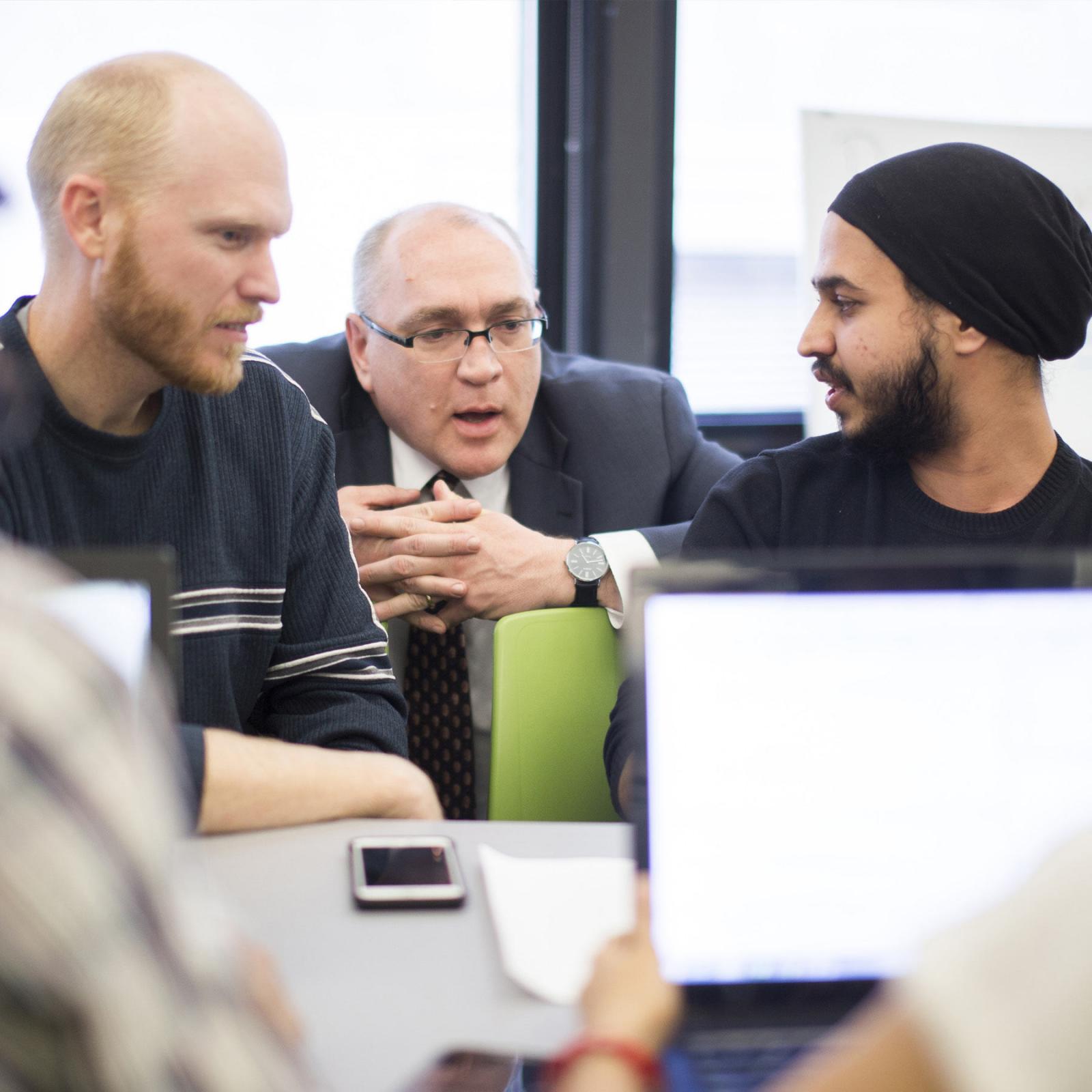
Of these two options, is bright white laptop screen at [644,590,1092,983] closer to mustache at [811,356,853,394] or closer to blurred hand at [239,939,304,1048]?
blurred hand at [239,939,304,1048]

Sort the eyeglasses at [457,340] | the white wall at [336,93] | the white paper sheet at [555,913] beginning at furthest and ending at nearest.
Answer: the white wall at [336,93]
the eyeglasses at [457,340]
the white paper sheet at [555,913]

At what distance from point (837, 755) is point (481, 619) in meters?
1.42

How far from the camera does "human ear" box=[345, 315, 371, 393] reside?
235cm

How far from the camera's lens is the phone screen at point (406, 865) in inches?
43.4

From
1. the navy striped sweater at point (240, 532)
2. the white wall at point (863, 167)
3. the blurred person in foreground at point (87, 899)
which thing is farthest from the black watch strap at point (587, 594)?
the blurred person in foreground at point (87, 899)

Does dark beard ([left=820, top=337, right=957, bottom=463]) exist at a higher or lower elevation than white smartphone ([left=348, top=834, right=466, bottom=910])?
higher

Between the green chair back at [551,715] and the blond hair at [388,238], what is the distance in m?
0.87

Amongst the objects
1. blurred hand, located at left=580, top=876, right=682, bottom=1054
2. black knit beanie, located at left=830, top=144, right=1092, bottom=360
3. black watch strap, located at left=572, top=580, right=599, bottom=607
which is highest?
black knit beanie, located at left=830, top=144, right=1092, bottom=360

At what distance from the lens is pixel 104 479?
5.16 ft

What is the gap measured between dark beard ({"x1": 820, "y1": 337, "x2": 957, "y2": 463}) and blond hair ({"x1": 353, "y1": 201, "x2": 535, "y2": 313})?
85 cm

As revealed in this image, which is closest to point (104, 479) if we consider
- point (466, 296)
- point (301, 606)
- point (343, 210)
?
point (301, 606)

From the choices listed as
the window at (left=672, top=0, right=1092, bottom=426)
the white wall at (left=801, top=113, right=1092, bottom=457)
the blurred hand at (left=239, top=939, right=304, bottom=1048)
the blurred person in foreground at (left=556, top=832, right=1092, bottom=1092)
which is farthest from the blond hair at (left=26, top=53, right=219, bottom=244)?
the window at (left=672, top=0, right=1092, bottom=426)

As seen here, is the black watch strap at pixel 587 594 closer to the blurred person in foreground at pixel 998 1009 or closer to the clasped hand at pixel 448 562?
the clasped hand at pixel 448 562

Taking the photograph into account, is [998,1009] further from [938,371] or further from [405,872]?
[938,371]
